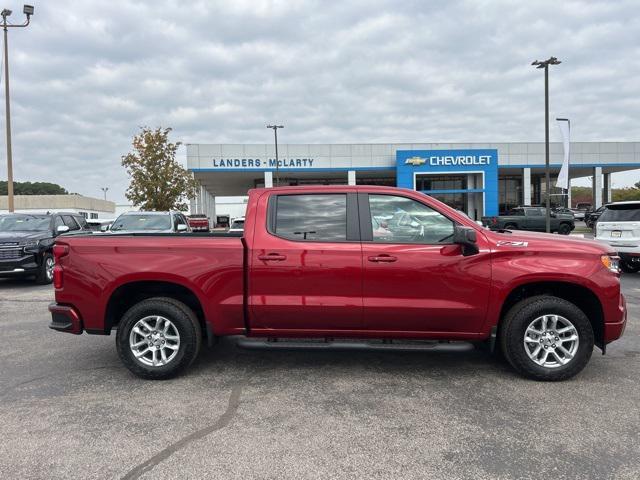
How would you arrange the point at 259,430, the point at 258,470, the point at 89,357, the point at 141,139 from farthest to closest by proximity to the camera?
the point at 141,139 → the point at 89,357 → the point at 259,430 → the point at 258,470

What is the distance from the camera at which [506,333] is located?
4438 mm

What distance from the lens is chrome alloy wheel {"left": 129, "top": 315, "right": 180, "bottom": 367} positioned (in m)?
4.58

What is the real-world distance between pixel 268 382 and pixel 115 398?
53.3 inches

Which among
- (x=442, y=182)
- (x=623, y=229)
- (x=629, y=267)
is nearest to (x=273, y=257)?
(x=623, y=229)

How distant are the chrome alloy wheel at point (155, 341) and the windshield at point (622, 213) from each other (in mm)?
10687

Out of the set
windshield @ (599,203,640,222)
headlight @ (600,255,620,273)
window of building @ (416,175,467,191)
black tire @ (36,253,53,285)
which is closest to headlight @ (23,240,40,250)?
black tire @ (36,253,53,285)

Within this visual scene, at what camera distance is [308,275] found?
4410mm

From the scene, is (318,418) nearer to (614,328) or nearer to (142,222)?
(614,328)

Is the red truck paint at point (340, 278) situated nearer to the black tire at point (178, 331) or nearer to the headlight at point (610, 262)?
the headlight at point (610, 262)

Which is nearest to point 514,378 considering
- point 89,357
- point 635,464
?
point 635,464

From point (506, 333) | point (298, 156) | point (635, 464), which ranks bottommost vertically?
point (635, 464)

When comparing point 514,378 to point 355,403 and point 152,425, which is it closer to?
point 355,403

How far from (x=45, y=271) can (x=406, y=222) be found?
388 inches

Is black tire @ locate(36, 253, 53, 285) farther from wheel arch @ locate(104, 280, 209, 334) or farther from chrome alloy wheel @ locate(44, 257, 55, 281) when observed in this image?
wheel arch @ locate(104, 280, 209, 334)
